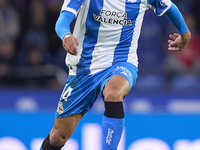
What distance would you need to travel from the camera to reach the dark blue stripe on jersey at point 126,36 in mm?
3884

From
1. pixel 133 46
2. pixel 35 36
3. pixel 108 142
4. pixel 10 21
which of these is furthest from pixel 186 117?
pixel 10 21

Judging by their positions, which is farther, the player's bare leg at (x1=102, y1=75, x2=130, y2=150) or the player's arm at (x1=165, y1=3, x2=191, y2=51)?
the player's arm at (x1=165, y1=3, x2=191, y2=51)

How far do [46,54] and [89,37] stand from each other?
334cm

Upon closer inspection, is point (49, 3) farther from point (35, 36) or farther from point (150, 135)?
point (150, 135)

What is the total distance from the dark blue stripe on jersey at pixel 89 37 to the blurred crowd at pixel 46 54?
2.98m

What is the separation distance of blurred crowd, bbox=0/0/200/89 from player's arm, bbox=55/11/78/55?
11.1 ft

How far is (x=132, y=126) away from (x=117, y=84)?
2236 mm

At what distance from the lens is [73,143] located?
560 centimetres

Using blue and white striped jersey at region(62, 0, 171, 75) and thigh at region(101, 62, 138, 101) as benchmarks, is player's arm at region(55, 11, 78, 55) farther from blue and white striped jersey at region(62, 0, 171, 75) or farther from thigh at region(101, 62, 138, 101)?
thigh at region(101, 62, 138, 101)

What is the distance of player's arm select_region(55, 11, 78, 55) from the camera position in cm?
332

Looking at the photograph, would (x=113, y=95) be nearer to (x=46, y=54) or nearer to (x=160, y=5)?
(x=160, y=5)

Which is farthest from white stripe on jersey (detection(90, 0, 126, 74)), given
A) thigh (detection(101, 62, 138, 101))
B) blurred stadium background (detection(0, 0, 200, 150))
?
blurred stadium background (detection(0, 0, 200, 150))

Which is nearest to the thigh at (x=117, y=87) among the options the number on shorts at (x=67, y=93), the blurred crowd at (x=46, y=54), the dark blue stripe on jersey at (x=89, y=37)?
the dark blue stripe on jersey at (x=89, y=37)

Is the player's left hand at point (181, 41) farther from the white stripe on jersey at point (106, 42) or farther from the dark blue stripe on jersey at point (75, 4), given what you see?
the dark blue stripe on jersey at point (75, 4)
